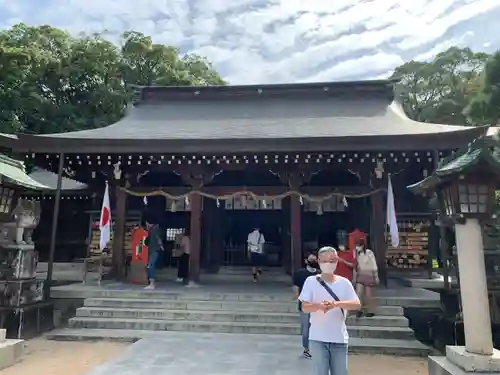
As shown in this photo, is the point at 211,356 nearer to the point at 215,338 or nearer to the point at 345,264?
the point at 215,338

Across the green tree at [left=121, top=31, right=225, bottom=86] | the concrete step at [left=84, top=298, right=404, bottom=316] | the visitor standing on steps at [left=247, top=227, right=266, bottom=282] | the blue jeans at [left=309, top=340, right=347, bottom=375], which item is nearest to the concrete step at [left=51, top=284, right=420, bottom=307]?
the concrete step at [left=84, top=298, right=404, bottom=316]

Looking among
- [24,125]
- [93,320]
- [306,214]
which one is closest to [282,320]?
[93,320]

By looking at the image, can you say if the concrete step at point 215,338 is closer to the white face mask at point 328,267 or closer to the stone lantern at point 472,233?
the stone lantern at point 472,233

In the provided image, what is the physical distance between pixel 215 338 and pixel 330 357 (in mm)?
4129

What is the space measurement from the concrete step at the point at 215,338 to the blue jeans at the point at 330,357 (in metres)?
3.13

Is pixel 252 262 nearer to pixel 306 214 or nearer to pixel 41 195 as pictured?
pixel 306 214

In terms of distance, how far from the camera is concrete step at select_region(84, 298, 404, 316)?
8.09 m

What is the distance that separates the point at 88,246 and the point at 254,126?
669 cm

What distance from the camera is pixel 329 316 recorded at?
334cm

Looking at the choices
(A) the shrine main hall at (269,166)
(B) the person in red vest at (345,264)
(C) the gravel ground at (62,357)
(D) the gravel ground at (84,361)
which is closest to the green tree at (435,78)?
(A) the shrine main hall at (269,166)

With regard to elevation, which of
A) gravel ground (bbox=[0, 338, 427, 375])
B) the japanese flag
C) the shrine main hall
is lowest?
gravel ground (bbox=[0, 338, 427, 375])

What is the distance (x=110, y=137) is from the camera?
384 inches

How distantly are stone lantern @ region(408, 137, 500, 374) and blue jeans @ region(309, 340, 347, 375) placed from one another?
1549 mm

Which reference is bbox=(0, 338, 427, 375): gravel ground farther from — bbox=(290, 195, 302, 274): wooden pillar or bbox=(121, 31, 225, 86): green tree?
bbox=(121, 31, 225, 86): green tree
